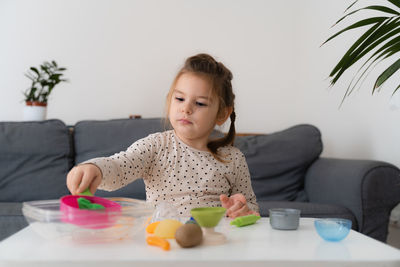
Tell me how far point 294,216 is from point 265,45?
2249mm

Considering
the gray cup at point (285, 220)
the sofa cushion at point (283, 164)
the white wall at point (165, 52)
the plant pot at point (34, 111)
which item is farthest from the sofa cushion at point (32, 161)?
the gray cup at point (285, 220)

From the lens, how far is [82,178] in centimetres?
79

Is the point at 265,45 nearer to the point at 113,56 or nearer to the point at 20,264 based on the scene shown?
the point at 113,56

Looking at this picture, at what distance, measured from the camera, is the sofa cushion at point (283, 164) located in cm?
230

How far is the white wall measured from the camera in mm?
2752

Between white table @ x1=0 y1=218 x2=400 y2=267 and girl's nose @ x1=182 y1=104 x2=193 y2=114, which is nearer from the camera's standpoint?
white table @ x1=0 y1=218 x2=400 y2=267

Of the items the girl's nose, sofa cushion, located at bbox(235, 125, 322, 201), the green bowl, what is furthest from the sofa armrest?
the green bowl

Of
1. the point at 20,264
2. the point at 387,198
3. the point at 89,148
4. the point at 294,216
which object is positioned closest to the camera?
the point at 20,264

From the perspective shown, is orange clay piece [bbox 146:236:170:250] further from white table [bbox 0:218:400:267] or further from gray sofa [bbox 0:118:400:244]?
gray sofa [bbox 0:118:400:244]

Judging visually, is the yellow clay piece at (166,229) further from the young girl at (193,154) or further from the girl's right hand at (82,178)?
the young girl at (193,154)

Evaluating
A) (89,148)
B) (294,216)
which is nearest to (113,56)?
(89,148)

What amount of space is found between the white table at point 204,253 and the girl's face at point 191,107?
554 millimetres

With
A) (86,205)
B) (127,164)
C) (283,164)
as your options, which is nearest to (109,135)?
(283,164)

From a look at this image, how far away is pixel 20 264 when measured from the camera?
23.1 inches
